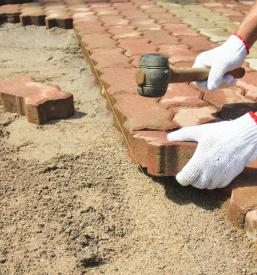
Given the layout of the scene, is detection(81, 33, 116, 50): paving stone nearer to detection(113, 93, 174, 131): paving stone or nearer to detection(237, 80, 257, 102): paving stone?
detection(113, 93, 174, 131): paving stone

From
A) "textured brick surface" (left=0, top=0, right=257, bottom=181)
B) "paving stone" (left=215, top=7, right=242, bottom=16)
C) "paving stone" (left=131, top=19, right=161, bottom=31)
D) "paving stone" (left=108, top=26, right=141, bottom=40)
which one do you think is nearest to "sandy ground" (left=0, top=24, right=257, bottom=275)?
"textured brick surface" (left=0, top=0, right=257, bottom=181)

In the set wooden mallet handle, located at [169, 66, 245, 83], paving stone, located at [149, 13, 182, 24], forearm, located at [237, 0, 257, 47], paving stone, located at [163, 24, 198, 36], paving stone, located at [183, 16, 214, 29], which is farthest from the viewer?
paving stone, located at [149, 13, 182, 24]

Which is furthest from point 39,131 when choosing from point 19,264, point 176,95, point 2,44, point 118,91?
point 2,44

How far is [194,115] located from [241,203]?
73 centimetres

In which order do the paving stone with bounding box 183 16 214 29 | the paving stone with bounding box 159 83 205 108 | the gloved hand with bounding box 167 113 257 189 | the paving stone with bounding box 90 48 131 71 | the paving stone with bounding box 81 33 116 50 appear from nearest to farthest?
the gloved hand with bounding box 167 113 257 189, the paving stone with bounding box 159 83 205 108, the paving stone with bounding box 90 48 131 71, the paving stone with bounding box 81 33 116 50, the paving stone with bounding box 183 16 214 29

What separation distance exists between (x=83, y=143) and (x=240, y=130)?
890 millimetres

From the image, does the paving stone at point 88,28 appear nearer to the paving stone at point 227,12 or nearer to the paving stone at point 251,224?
the paving stone at point 227,12

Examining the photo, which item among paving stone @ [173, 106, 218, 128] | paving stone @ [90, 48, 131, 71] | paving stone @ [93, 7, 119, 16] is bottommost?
paving stone @ [93, 7, 119, 16]

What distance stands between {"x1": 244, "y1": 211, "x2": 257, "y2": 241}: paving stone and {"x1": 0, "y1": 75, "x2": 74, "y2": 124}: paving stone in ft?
4.54

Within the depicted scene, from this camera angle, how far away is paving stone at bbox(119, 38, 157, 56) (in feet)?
11.4

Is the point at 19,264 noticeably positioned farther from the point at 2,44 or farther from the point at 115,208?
the point at 2,44

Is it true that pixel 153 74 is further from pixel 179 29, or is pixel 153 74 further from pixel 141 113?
pixel 179 29

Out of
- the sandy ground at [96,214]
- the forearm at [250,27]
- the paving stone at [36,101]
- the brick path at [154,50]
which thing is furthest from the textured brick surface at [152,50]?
the forearm at [250,27]

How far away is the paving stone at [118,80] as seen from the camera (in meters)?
2.78
